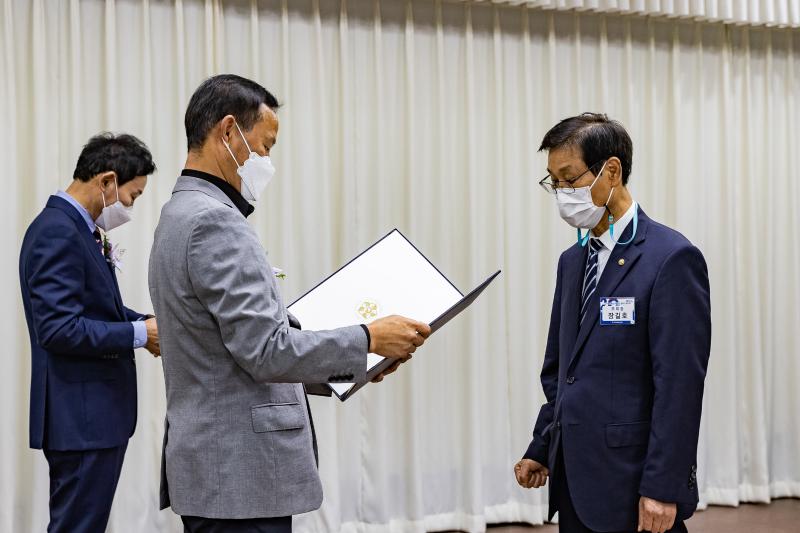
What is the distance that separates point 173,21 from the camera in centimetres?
371

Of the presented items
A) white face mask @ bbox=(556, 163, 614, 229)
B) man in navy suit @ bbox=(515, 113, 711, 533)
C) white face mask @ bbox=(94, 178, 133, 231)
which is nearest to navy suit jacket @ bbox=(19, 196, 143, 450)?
white face mask @ bbox=(94, 178, 133, 231)

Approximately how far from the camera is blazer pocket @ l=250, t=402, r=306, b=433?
1.59 metres

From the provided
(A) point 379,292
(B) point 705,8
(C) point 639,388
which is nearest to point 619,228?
(C) point 639,388

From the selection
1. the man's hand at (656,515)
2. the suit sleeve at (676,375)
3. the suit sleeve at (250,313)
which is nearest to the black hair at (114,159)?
the suit sleeve at (250,313)

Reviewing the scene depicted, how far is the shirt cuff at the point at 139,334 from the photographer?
257 cm

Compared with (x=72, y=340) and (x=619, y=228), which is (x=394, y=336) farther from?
(x=72, y=340)

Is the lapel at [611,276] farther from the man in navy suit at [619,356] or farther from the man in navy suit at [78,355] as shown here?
the man in navy suit at [78,355]

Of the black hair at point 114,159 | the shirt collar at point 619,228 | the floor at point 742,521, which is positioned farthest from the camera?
the floor at point 742,521

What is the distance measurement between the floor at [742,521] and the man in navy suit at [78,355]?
2228mm

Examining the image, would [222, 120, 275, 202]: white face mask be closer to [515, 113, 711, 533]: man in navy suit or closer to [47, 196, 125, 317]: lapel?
[515, 113, 711, 533]: man in navy suit

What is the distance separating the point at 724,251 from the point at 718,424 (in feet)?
3.28

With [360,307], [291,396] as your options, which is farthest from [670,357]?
[291,396]

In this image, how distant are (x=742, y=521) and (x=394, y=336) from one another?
3324 mm

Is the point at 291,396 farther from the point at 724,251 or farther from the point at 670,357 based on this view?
the point at 724,251
